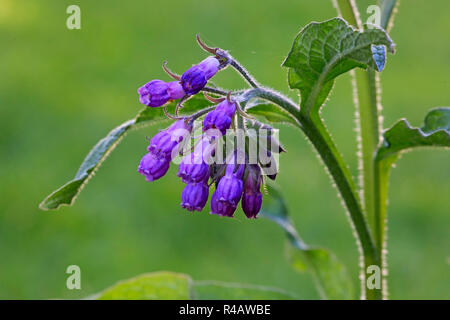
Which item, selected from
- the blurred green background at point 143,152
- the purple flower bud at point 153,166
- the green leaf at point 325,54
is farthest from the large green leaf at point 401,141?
the blurred green background at point 143,152

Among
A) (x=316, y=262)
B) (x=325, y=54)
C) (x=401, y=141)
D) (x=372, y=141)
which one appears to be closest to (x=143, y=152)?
(x=316, y=262)

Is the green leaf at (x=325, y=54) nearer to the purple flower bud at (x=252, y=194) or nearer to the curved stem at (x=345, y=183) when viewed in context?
the curved stem at (x=345, y=183)

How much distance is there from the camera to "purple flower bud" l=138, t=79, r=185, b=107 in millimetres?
1448

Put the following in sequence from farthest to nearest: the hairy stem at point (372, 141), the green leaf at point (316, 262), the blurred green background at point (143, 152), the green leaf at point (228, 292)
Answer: the blurred green background at point (143, 152), the green leaf at point (316, 262), the green leaf at point (228, 292), the hairy stem at point (372, 141)

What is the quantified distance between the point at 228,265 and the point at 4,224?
137 centimetres

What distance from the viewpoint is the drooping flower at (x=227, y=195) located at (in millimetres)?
1426

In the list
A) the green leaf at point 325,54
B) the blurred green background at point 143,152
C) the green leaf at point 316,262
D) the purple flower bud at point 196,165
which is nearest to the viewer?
the green leaf at point 325,54

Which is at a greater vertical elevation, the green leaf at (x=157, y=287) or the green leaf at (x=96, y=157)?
the green leaf at (x=96, y=157)

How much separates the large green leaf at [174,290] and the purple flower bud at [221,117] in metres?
0.78

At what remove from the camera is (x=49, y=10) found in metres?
5.91

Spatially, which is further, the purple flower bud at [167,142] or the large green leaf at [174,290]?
the large green leaf at [174,290]

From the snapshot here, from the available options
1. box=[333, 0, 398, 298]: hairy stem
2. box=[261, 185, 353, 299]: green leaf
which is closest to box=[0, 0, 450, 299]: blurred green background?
→ box=[261, 185, 353, 299]: green leaf
